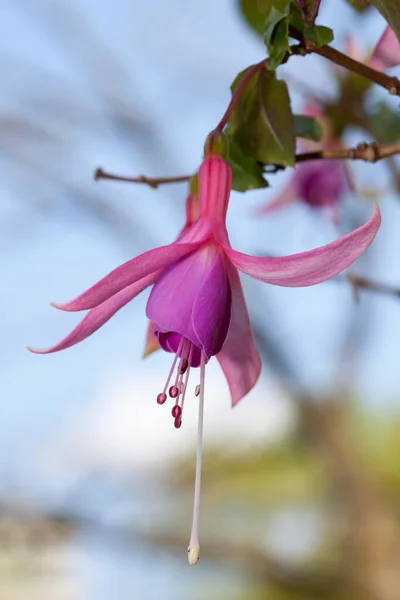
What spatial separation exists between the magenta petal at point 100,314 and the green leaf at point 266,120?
174 millimetres

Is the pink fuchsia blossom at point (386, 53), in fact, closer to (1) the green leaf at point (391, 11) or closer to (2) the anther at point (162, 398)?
(1) the green leaf at point (391, 11)

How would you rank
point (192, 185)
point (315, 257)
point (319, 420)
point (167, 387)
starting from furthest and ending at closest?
point (319, 420)
point (192, 185)
point (167, 387)
point (315, 257)

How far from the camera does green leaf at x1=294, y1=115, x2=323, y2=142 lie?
29.1 inches

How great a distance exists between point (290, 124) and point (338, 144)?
45 centimetres

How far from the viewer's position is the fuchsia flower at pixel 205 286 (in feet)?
1.47

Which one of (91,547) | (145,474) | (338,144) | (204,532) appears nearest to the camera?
(338,144)

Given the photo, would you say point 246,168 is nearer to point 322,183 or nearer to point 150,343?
point 150,343

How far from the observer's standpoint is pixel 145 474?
3959 mm

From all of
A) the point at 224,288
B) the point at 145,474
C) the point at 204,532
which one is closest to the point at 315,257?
the point at 224,288

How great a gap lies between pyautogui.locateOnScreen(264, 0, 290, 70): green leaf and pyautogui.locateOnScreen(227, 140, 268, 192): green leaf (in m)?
0.12

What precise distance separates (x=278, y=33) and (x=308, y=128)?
9.7 inches

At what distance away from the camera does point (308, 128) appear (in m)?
0.74

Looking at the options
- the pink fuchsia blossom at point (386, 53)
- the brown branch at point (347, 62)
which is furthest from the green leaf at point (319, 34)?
A: the pink fuchsia blossom at point (386, 53)

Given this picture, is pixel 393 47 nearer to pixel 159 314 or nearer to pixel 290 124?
pixel 290 124
